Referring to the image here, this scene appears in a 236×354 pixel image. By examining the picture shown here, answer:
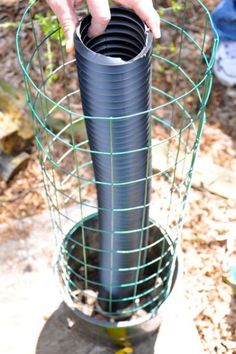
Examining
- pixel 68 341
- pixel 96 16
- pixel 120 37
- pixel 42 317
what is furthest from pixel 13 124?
pixel 96 16

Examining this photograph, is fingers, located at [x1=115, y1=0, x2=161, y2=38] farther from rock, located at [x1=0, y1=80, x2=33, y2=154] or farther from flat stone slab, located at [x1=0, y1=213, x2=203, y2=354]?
rock, located at [x1=0, y1=80, x2=33, y2=154]

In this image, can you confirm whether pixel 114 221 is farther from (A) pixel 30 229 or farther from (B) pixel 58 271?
(A) pixel 30 229

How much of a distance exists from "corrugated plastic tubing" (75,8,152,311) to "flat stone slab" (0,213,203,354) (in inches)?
14.6

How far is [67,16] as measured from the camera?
4.67ft

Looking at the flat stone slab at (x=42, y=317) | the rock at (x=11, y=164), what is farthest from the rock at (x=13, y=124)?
the flat stone slab at (x=42, y=317)

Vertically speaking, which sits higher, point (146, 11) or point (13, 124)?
point (146, 11)

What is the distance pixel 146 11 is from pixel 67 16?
0.68ft

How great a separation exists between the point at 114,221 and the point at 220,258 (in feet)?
2.41

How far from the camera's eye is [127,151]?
155cm

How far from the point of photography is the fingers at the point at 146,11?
4.52ft

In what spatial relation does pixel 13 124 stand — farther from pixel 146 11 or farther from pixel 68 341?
pixel 146 11

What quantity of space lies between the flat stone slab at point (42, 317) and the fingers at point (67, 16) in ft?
3.28

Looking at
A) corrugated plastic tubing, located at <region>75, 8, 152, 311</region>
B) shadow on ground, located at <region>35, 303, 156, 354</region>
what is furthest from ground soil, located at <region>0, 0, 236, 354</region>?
corrugated plastic tubing, located at <region>75, 8, 152, 311</region>

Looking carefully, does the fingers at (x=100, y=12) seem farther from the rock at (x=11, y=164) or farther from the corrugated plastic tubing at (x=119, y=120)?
the rock at (x=11, y=164)
